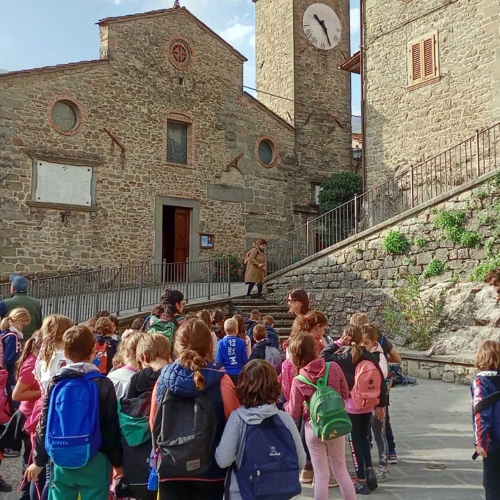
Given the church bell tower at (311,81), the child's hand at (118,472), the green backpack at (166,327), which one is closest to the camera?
the child's hand at (118,472)

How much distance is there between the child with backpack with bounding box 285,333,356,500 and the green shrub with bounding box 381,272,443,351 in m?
7.21

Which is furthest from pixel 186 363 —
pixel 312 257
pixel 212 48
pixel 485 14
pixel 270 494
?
pixel 212 48

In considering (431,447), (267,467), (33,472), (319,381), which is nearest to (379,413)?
(319,381)

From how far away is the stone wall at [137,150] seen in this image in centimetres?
1459

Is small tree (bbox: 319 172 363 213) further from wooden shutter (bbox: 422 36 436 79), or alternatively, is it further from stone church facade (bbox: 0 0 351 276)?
wooden shutter (bbox: 422 36 436 79)

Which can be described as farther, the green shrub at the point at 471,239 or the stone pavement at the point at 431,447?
the green shrub at the point at 471,239

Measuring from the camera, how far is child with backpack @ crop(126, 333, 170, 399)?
129 inches

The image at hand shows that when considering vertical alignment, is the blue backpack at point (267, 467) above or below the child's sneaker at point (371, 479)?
above

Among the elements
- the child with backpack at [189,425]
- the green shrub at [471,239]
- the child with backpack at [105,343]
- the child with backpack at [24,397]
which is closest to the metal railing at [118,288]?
the green shrub at [471,239]

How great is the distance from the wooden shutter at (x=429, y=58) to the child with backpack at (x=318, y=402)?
43.5 feet

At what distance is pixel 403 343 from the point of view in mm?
11031

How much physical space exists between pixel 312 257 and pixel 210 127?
259 inches

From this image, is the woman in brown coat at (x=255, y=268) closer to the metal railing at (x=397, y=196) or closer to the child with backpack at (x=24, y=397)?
the metal railing at (x=397, y=196)

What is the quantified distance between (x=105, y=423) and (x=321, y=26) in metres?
20.9
